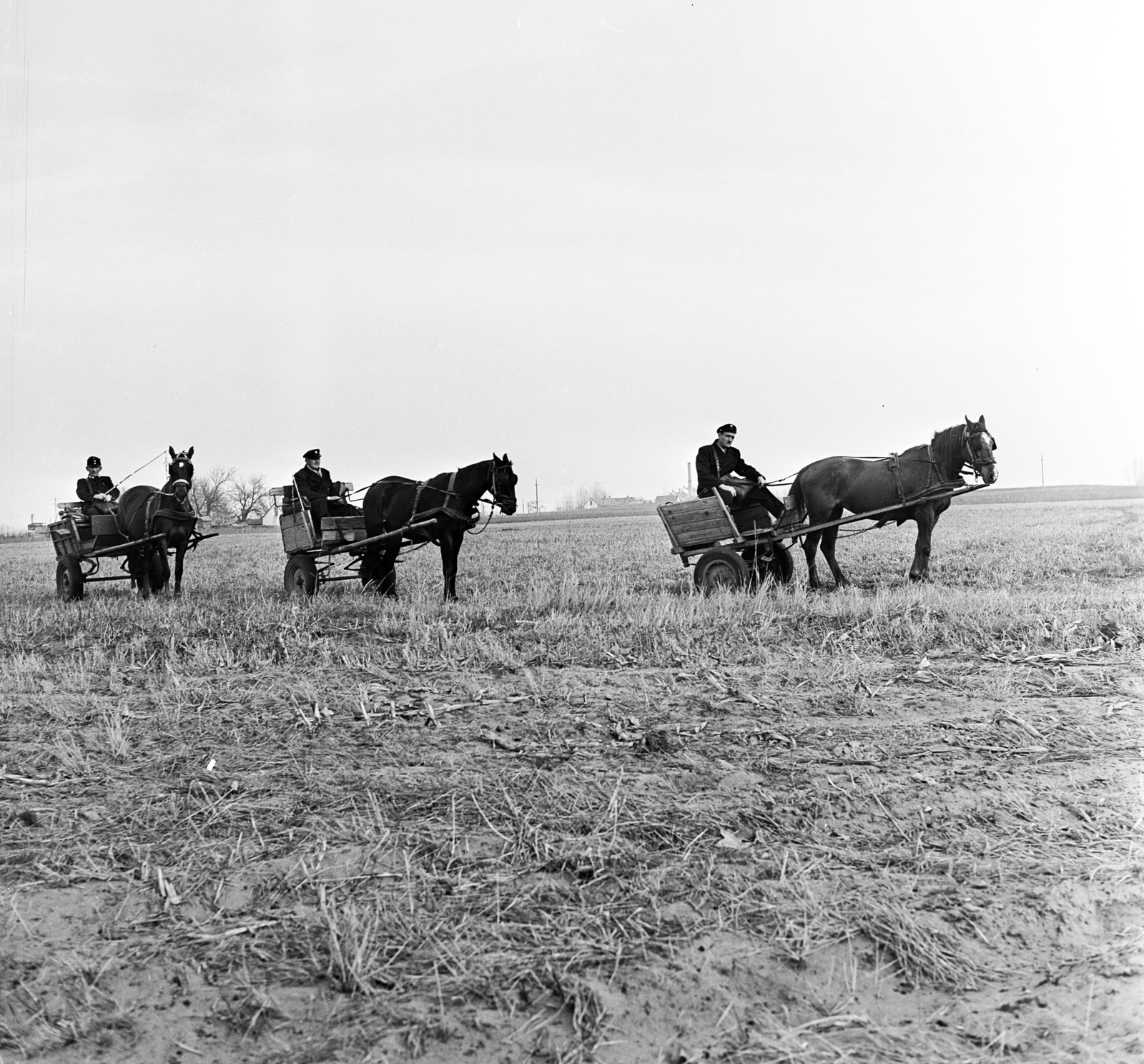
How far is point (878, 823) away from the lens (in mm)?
4020

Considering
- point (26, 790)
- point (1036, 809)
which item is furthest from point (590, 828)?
point (26, 790)

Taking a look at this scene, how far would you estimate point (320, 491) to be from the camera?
1325 centimetres

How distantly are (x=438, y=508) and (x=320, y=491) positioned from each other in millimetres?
2013

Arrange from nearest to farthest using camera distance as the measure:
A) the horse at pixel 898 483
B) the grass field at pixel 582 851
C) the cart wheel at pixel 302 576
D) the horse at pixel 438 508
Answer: the grass field at pixel 582 851 < the horse at pixel 898 483 < the horse at pixel 438 508 < the cart wheel at pixel 302 576

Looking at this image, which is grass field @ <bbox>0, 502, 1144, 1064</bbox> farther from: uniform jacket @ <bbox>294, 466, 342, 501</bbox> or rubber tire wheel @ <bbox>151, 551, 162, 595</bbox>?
rubber tire wheel @ <bbox>151, 551, 162, 595</bbox>

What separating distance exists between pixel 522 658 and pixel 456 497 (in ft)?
17.8

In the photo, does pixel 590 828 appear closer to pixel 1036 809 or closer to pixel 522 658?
pixel 1036 809

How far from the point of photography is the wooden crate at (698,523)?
449 inches

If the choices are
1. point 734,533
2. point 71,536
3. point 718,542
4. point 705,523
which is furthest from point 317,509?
point 734,533

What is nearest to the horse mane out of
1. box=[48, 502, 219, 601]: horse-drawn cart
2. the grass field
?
the grass field

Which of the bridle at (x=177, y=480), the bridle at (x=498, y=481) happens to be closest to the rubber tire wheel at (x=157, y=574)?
the bridle at (x=177, y=480)

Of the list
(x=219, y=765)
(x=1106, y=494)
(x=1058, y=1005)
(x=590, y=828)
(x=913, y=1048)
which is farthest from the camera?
(x=1106, y=494)

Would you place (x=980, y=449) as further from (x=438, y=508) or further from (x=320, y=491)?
(x=320, y=491)

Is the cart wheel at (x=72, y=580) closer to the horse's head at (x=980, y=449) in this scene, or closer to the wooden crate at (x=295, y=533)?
the wooden crate at (x=295, y=533)
